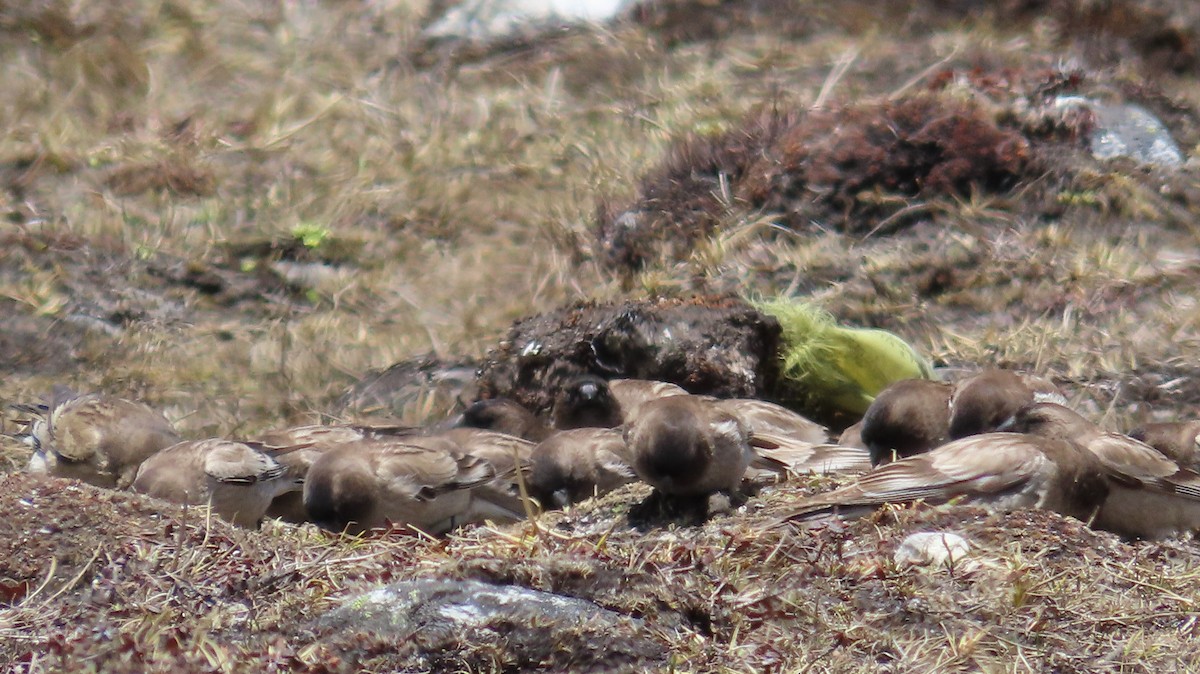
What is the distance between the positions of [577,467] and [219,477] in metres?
1.95

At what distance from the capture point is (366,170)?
14.9 m

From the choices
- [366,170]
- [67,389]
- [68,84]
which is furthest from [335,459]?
[68,84]

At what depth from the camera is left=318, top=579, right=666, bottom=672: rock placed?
4699 millimetres

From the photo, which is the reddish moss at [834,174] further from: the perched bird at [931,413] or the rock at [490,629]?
the rock at [490,629]

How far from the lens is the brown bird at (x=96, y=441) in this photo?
29.3ft

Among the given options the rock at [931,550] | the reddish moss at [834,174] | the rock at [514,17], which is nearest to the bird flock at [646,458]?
the rock at [931,550]

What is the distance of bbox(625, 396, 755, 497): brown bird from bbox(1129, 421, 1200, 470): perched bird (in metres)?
2.47

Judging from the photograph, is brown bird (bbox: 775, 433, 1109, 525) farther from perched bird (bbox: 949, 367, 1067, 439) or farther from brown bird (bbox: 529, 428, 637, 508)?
brown bird (bbox: 529, 428, 637, 508)

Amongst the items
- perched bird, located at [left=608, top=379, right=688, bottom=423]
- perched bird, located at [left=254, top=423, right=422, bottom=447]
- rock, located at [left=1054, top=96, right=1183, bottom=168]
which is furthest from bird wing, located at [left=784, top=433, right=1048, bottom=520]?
rock, located at [left=1054, top=96, right=1183, bottom=168]

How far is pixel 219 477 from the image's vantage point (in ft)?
26.9

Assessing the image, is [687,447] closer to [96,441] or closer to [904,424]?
[904,424]

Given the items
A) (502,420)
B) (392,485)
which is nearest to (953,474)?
(392,485)

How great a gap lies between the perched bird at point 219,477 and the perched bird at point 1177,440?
499 cm

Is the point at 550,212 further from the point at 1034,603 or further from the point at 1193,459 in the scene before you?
the point at 1034,603
